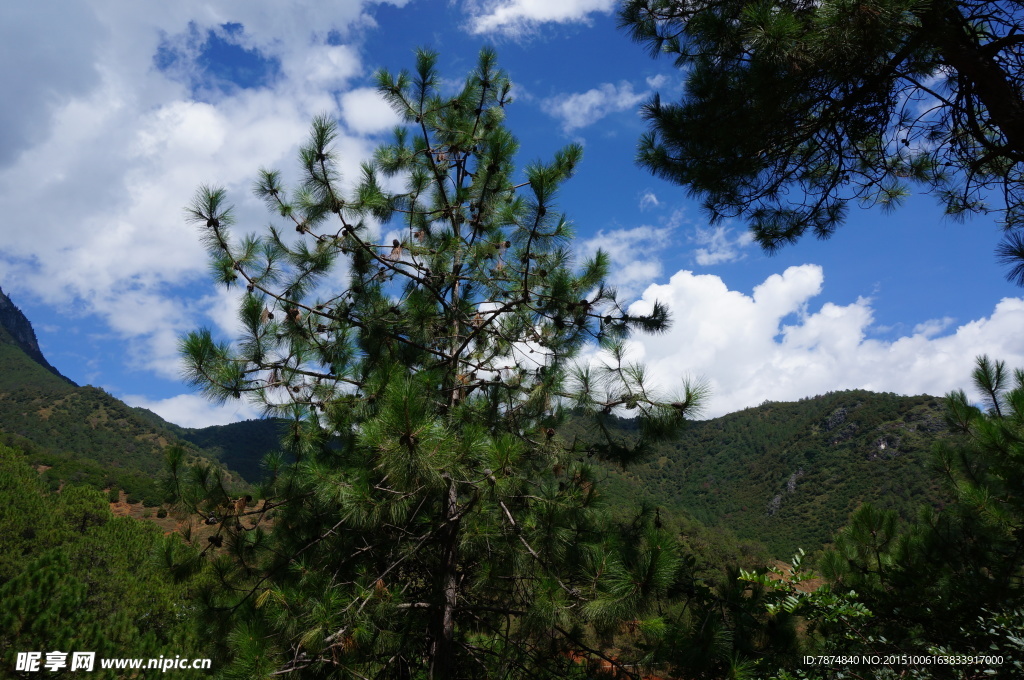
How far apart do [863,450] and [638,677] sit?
50002mm

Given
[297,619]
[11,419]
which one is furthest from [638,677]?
[11,419]

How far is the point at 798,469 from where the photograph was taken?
4841 centimetres

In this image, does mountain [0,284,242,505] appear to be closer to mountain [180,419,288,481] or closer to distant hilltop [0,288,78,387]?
mountain [180,419,288,481]

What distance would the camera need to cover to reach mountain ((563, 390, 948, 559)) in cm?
3562

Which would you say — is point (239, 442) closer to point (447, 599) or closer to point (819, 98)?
point (447, 599)

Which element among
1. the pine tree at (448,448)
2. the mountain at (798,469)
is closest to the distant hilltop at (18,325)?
the mountain at (798,469)

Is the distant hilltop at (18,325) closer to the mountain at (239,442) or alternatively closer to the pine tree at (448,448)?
the mountain at (239,442)

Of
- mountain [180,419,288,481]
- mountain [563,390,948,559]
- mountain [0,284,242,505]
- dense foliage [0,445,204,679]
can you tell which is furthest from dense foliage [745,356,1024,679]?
mountain [180,419,288,481]

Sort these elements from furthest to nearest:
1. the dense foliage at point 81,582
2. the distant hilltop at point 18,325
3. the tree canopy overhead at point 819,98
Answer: the distant hilltop at point 18,325, the dense foliage at point 81,582, the tree canopy overhead at point 819,98

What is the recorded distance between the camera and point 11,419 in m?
44.5

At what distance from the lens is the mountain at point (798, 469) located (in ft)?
117

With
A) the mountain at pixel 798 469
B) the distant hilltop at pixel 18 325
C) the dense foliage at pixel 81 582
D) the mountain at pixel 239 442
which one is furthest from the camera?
the distant hilltop at pixel 18 325

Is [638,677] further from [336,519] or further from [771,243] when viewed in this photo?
[771,243]

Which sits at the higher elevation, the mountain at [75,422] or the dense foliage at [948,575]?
the mountain at [75,422]
